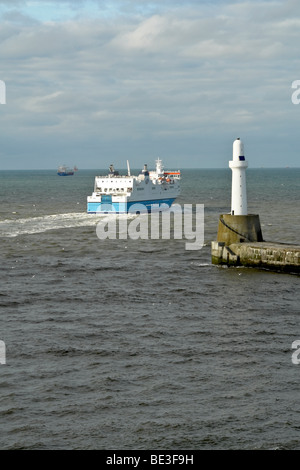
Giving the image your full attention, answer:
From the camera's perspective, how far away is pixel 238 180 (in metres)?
41.0

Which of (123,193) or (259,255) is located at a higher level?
(123,193)

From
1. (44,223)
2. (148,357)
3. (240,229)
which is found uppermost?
(240,229)

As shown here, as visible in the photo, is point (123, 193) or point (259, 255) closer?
point (259, 255)

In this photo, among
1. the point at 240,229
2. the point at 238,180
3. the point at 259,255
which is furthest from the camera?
the point at 238,180

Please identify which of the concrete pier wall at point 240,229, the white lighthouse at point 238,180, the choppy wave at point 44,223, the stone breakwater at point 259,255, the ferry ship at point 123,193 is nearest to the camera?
the stone breakwater at point 259,255

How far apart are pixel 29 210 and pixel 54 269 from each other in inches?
1997

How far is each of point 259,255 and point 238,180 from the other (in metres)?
5.84

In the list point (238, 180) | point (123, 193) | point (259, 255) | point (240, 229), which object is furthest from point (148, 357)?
point (123, 193)

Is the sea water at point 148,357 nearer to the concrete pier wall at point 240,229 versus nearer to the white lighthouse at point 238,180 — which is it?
→ the concrete pier wall at point 240,229

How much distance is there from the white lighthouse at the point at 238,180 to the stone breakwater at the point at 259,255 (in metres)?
2.60

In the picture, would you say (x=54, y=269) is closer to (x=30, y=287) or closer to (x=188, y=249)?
(x=30, y=287)

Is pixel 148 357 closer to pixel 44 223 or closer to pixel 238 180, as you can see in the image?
pixel 238 180

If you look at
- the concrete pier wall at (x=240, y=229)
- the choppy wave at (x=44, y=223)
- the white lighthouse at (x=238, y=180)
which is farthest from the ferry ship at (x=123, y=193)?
the concrete pier wall at (x=240, y=229)

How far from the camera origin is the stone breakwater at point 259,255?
36.1m
